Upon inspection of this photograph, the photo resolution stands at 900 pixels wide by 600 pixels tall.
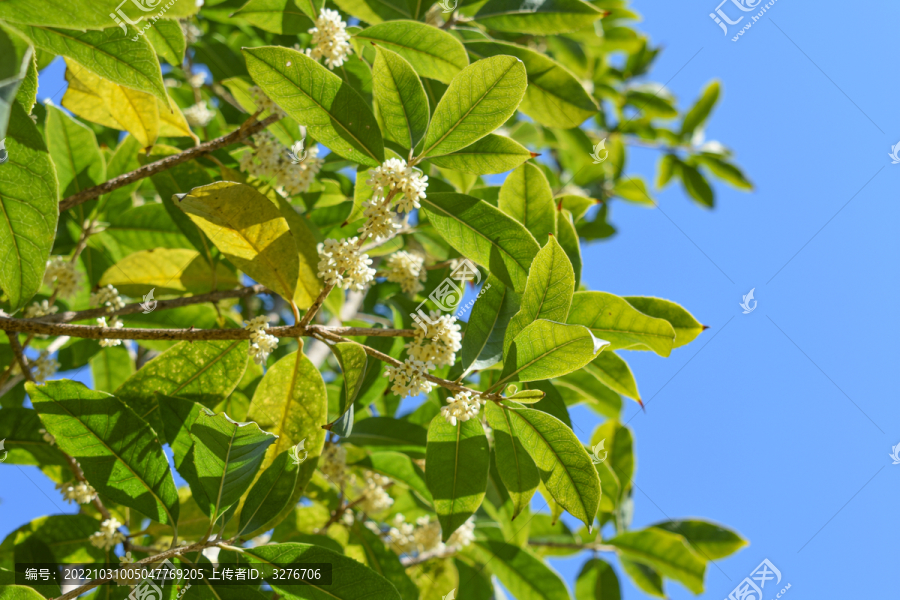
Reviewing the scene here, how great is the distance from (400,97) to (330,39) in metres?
0.45

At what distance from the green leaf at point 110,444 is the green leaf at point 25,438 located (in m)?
0.47

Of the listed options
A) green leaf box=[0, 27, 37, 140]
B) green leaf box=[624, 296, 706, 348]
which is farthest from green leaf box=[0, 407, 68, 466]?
green leaf box=[624, 296, 706, 348]

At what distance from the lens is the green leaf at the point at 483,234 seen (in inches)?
61.2

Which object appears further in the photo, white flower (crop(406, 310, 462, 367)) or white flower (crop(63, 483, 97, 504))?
white flower (crop(63, 483, 97, 504))

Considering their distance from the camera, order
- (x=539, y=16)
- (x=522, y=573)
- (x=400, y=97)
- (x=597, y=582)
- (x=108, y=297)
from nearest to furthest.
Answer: (x=400, y=97), (x=108, y=297), (x=539, y=16), (x=522, y=573), (x=597, y=582)

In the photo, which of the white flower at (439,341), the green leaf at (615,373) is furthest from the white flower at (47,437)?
the green leaf at (615,373)

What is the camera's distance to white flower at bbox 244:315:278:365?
58.1 inches

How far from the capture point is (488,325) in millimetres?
1615

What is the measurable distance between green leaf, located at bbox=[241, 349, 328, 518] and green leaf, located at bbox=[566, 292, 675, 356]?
0.73m

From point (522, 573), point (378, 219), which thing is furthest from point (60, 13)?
point (522, 573)

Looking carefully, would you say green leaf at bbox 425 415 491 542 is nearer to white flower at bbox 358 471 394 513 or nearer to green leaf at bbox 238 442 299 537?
green leaf at bbox 238 442 299 537

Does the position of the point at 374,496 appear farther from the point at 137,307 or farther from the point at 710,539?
the point at 710,539

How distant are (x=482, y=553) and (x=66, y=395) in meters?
1.78

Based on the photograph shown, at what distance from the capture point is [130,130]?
190 centimetres
